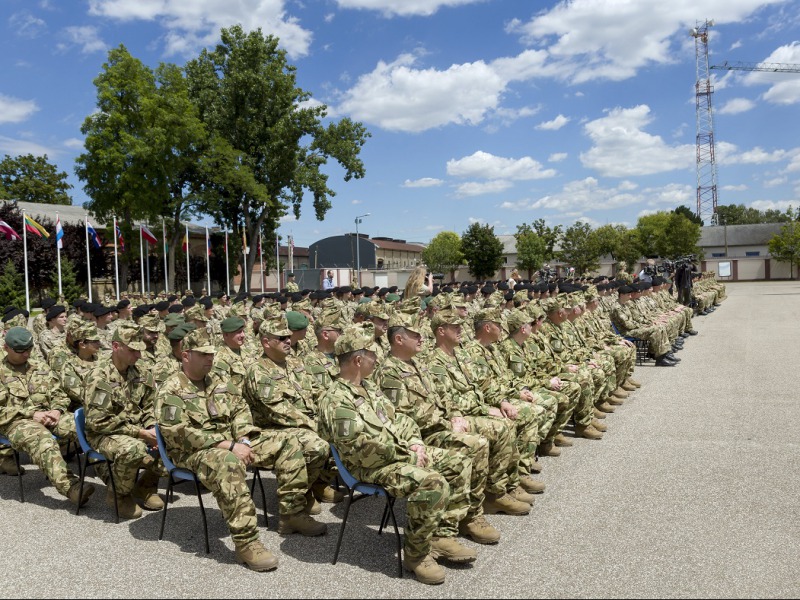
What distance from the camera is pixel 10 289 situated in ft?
95.1

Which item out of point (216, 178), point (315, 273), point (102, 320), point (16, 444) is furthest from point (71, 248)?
point (16, 444)

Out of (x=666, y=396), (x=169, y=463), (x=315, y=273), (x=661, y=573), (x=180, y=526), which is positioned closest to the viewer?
(x=661, y=573)

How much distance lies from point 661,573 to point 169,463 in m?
3.63

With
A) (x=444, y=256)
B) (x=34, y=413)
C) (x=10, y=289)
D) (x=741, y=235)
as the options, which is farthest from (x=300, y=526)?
(x=741, y=235)

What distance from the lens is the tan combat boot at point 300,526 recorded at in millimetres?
5074

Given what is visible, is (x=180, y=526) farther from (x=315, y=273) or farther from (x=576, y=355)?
(x=315, y=273)

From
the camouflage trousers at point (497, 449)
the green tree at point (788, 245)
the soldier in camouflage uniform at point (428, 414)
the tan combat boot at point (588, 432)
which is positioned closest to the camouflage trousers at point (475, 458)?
the soldier in camouflage uniform at point (428, 414)

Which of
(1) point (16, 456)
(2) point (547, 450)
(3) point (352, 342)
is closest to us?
(3) point (352, 342)

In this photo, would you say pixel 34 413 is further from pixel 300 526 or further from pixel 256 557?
pixel 256 557

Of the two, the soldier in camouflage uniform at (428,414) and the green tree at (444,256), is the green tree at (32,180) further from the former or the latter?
the soldier in camouflage uniform at (428,414)

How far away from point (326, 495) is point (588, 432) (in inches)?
139

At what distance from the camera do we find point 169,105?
104 ft

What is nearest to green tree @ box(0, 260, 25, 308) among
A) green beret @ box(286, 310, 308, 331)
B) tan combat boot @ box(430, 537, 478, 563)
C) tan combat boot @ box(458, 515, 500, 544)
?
green beret @ box(286, 310, 308, 331)

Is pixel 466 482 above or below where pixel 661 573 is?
above
